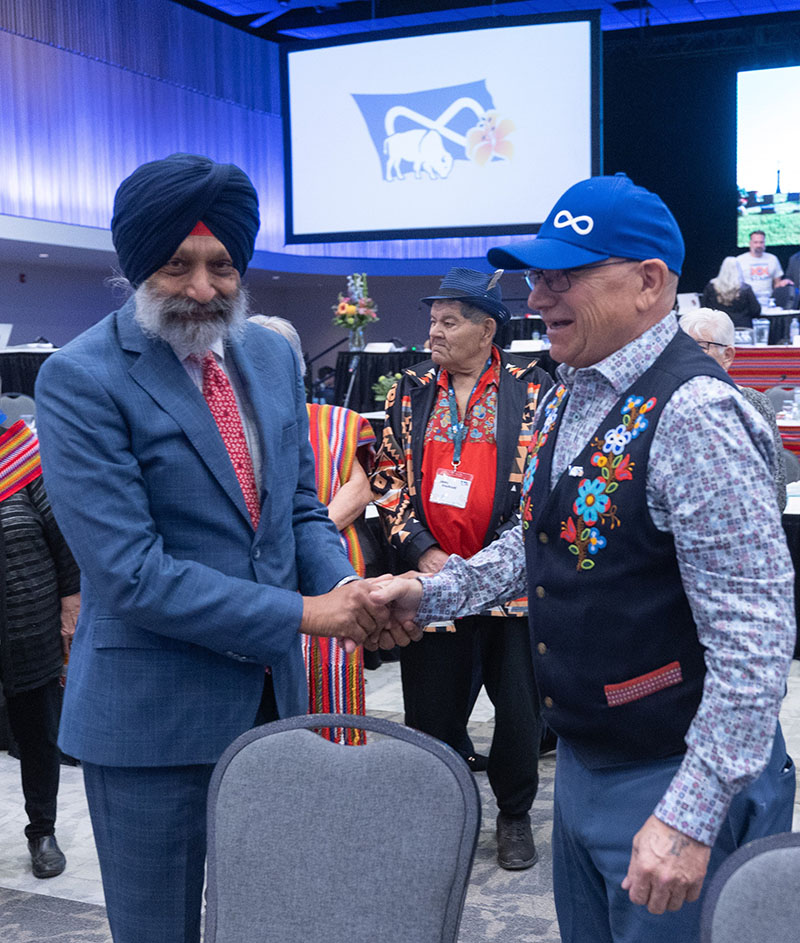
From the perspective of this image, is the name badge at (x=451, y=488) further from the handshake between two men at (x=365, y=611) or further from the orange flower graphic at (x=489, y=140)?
the orange flower graphic at (x=489, y=140)

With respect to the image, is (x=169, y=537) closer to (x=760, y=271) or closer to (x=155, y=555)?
(x=155, y=555)

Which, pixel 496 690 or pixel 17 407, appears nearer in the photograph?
pixel 496 690

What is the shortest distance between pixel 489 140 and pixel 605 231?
10.8m

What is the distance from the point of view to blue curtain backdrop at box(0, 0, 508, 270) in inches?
537

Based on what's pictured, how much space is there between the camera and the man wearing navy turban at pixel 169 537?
4.83 feet

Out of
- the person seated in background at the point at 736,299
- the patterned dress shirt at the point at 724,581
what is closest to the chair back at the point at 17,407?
the person seated in background at the point at 736,299

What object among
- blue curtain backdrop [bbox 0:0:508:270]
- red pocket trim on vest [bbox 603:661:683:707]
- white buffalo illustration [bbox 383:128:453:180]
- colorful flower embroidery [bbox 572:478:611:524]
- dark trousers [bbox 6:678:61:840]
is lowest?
dark trousers [bbox 6:678:61:840]

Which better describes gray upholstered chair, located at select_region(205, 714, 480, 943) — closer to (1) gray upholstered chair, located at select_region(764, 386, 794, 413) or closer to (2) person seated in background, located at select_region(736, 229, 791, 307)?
(1) gray upholstered chair, located at select_region(764, 386, 794, 413)

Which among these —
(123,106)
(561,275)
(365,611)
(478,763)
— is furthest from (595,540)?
(123,106)

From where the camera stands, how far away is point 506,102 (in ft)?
37.2

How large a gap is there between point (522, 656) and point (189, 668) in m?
1.56

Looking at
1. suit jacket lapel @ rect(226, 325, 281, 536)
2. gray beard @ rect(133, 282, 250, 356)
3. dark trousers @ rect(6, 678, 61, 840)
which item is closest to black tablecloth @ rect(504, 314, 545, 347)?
dark trousers @ rect(6, 678, 61, 840)

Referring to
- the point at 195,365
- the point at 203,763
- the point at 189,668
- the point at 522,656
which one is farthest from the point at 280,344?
the point at 522,656

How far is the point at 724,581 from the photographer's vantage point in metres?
1.21
